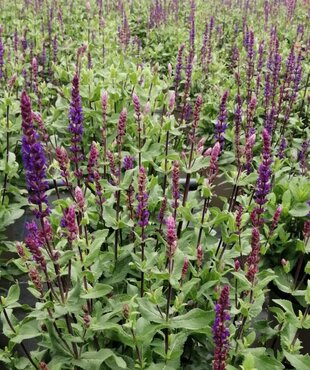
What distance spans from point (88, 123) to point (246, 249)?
2.12 m

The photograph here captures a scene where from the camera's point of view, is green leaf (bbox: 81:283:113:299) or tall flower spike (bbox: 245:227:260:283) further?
green leaf (bbox: 81:283:113:299)

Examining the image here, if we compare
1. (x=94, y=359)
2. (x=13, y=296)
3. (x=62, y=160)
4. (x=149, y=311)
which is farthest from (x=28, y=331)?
(x=62, y=160)

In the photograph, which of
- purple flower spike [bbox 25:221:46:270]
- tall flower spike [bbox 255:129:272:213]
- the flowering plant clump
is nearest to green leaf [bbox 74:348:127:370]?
the flowering plant clump

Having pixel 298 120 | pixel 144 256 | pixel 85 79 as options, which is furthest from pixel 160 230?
pixel 298 120

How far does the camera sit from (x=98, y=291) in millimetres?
2551

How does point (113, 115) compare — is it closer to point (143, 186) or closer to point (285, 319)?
point (143, 186)

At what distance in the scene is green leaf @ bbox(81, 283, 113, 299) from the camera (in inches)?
98.2

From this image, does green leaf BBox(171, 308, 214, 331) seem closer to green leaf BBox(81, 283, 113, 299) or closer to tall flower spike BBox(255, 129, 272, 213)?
green leaf BBox(81, 283, 113, 299)

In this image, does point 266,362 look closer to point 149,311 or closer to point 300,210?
point 149,311

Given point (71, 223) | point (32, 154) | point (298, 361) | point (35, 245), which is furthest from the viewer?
point (298, 361)

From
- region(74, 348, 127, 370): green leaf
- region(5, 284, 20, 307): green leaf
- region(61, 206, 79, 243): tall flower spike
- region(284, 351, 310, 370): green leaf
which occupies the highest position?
region(61, 206, 79, 243): tall flower spike

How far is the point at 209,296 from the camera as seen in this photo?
295 cm

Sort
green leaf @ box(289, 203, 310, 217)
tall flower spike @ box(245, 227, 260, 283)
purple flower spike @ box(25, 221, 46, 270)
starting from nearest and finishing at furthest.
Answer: purple flower spike @ box(25, 221, 46, 270), tall flower spike @ box(245, 227, 260, 283), green leaf @ box(289, 203, 310, 217)

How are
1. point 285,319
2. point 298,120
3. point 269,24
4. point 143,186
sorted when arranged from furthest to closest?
1. point 269,24
2. point 298,120
3. point 285,319
4. point 143,186
